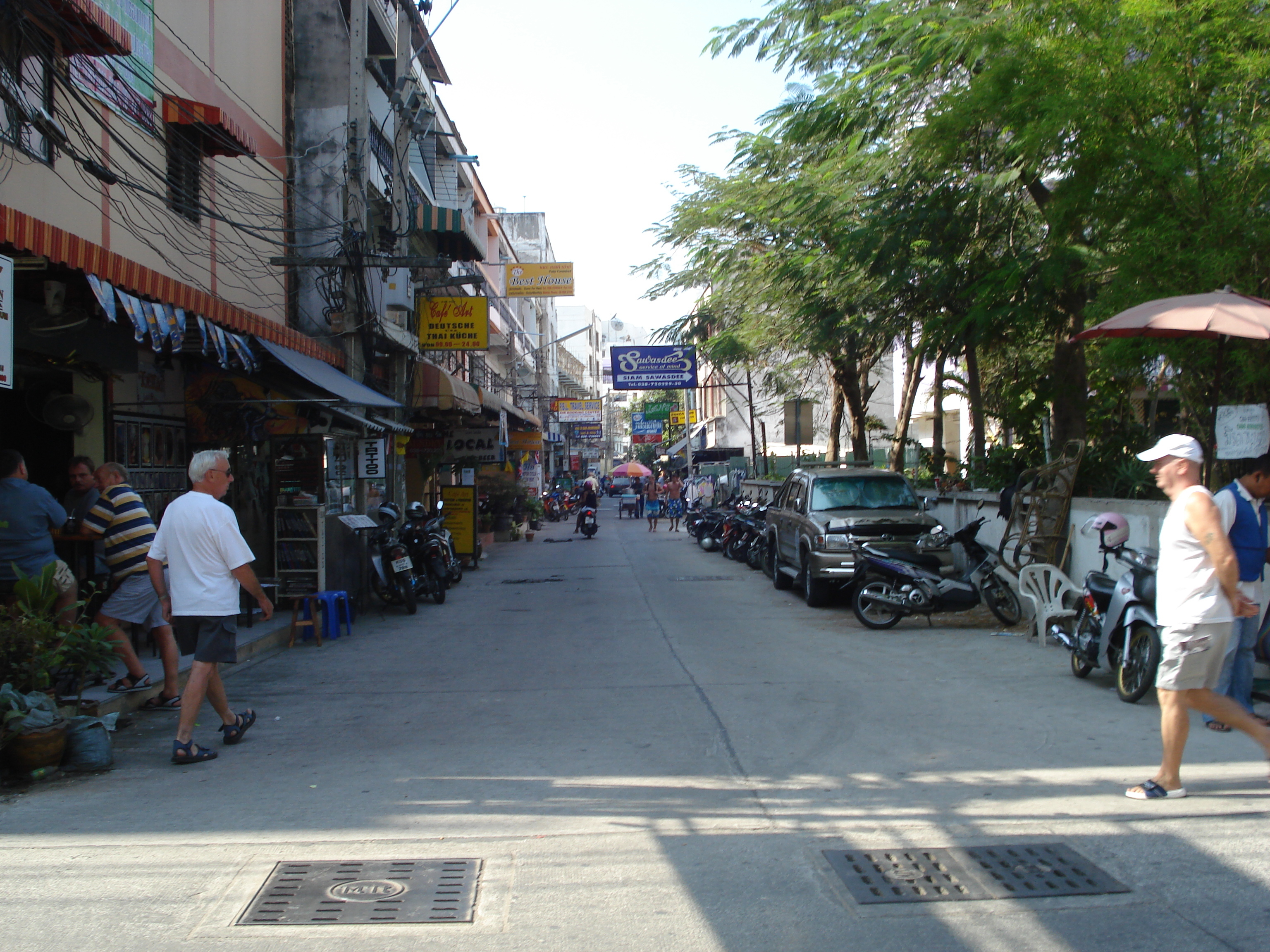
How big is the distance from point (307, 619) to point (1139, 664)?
27.4 feet

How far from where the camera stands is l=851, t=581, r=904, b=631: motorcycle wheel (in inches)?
453

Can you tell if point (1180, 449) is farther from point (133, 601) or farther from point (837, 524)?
point (837, 524)

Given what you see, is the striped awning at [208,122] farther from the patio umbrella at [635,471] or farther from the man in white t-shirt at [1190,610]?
the patio umbrella at [635,471]

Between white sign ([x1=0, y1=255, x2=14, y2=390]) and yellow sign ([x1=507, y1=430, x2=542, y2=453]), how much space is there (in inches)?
1056

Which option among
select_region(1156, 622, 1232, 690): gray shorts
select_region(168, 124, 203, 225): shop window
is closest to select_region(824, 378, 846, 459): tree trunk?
select_region(168, 124, 203, 225): shop window

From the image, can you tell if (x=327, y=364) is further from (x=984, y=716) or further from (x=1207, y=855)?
(x=1207, y=855)

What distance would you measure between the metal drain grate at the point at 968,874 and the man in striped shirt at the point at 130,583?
5.45 meters

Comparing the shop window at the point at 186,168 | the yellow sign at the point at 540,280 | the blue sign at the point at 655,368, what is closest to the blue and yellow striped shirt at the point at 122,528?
the shop window at the point at 186,168

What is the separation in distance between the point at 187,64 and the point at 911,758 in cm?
1170

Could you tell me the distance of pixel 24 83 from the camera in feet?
26.3

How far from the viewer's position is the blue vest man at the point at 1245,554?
20.6ft

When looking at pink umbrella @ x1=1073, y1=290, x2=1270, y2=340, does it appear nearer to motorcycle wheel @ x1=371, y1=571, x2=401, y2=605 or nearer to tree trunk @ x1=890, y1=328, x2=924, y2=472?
motorcycle wheel @ x1=371, y1=571, x2=401, y2=605

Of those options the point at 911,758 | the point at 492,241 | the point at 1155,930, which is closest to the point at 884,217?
the point at 911,758

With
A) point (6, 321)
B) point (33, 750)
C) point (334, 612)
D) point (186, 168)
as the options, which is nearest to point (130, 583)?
point (33, 750)
